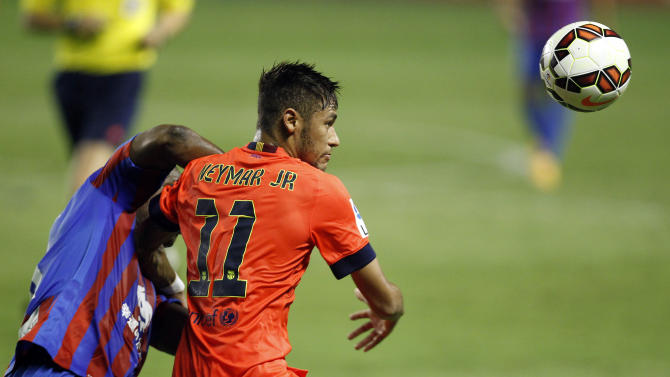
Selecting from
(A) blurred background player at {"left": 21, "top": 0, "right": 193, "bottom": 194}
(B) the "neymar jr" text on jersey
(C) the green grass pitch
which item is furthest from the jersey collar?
(A) blurred background player at {"left": 21, "top": 0, "right": 193, "bottom": 194}

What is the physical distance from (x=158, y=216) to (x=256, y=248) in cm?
55

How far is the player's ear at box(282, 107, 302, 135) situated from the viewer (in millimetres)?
3719

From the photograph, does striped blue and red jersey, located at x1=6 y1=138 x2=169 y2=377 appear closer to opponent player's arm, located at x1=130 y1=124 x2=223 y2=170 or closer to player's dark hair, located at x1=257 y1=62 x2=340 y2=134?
opponent player's arm, located at x1=130 y1=124 x2=223 y2=170

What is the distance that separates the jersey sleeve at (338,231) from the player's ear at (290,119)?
27 cm

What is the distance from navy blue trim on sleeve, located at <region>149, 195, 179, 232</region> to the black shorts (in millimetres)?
3909

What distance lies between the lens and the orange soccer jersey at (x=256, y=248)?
11.6 ft

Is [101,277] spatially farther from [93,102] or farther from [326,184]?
[93,102]

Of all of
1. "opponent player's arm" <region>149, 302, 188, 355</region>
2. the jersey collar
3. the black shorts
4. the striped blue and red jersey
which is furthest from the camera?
the black shorts

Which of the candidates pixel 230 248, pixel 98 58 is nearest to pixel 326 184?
pixel 230 248

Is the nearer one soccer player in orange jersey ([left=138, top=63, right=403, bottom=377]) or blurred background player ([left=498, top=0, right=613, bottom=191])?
soccer player in orange jersey ([left=138, top=63, right=403, bottom=377])

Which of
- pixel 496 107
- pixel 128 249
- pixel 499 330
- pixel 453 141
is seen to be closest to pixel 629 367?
pixel 499 330

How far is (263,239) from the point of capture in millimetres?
3555

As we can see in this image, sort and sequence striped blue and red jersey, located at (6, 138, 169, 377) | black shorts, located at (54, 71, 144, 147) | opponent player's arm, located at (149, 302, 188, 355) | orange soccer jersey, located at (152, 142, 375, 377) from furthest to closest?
black shorts, located at (54, 71, 144, 147) < opponent player's arm, located at (149, 302, 188, 355) < striped blue and red jersey, located at (6, 138, 169, 377) < orange soccer jersey, located at (152, 142, 375, 377)

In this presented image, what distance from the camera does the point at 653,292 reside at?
24.6 feet
